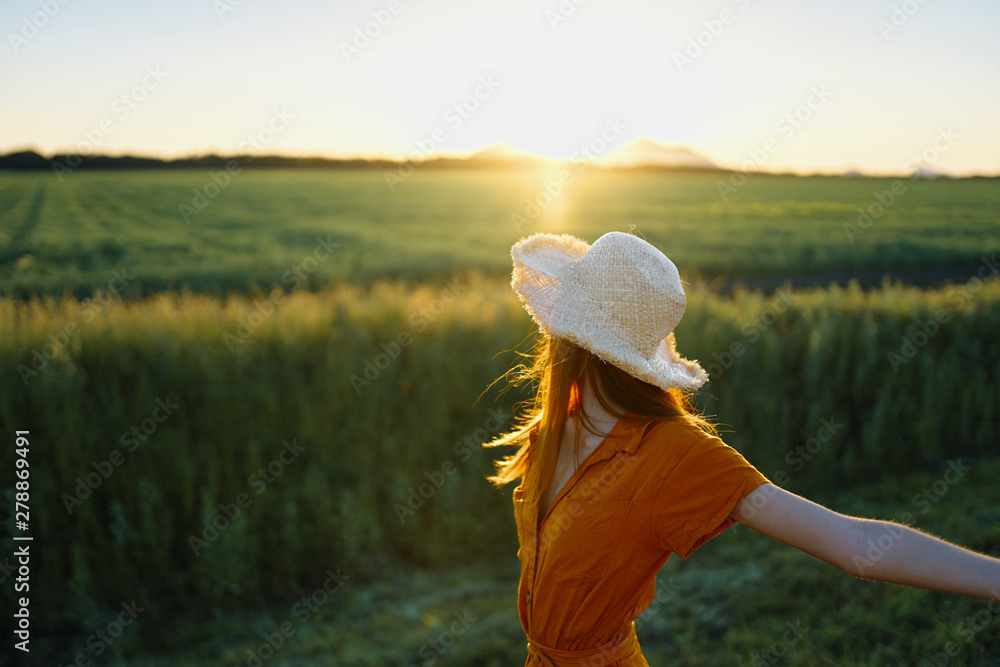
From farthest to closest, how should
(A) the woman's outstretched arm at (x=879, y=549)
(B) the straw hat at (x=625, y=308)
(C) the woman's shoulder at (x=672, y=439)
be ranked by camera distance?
(B) the straw hat at (x=625, y=308)
(C) the woman's shoulder at (x=672, y=439)
(A) the woman's outstretched arm at (x=879, y=549)

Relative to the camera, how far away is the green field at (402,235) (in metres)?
17.8

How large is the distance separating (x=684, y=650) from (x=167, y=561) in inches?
161

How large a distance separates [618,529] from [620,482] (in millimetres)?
132

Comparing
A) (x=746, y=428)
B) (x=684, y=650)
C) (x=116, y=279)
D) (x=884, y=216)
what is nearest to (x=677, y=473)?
(x=684, y=650)

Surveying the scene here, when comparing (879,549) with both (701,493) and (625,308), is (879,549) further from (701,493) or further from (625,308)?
(625,308)

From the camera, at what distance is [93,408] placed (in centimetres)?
502

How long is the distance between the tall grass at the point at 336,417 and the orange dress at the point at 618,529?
150 inches

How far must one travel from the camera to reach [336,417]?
5695 mm

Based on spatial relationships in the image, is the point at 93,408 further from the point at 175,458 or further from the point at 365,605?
the point at 365,605

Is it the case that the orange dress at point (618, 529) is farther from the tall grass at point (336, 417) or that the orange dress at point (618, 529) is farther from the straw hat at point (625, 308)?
the tall grass at point (336, 417)

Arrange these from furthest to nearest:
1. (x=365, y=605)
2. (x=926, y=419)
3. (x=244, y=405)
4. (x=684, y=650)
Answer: (x=926, y=419) → (x=244, y=405) → (x=365, y=605) → (x=684, y=650)

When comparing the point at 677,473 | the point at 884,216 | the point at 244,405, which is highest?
the point at 677,473

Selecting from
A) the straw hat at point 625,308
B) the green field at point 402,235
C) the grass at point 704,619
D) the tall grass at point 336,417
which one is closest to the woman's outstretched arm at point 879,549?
the straw hat at point 625,308

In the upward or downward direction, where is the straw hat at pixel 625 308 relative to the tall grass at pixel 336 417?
upward
